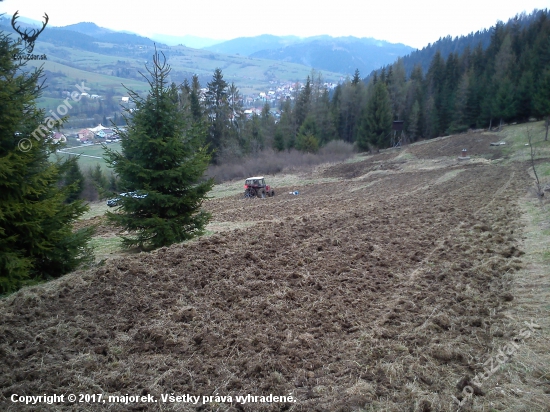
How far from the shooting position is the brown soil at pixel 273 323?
13.4 feet

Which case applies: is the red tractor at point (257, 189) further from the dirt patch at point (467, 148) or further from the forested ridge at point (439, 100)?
the forested ridge at point (439, 100)

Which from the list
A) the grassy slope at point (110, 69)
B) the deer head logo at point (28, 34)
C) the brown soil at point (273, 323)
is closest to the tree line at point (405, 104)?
the grassy slope at point (110, 69)

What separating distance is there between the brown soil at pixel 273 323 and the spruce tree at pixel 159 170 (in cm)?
214

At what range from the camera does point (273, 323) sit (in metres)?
5.46

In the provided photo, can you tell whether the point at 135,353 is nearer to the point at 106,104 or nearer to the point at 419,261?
the point at 419,261

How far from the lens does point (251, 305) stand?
594cm

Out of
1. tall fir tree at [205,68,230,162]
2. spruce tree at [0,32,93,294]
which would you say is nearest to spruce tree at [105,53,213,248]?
spruce tree at [0,32,93,294]

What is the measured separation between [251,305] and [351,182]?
23727 millimetres

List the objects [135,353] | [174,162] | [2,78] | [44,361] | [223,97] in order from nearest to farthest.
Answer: [44,361] → [135,353] → [2,78] → [174,162] → [223,97]

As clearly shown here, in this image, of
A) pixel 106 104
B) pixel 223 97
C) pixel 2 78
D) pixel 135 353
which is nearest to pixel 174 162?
pixel 2 78

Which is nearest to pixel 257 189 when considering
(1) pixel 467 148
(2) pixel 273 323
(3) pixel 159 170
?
(3) pixel 159 170

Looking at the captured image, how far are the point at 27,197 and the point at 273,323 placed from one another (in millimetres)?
6374

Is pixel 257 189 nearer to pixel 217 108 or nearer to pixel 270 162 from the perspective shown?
pixel 270 162

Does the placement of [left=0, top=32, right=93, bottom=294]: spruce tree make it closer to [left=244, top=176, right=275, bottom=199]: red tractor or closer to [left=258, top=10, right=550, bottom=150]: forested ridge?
[left=244, top=176, right=275, bottom=199]: red tractor
